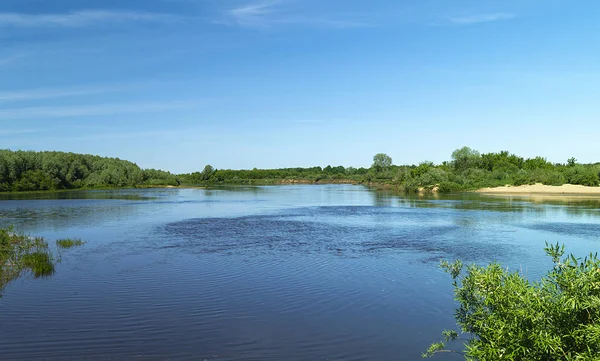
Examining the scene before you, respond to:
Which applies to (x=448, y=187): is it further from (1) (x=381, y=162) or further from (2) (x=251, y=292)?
(2) (x=251, y=292)

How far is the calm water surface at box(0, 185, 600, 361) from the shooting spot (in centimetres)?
1012

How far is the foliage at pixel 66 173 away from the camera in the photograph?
8681 cm

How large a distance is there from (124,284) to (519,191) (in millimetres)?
79527

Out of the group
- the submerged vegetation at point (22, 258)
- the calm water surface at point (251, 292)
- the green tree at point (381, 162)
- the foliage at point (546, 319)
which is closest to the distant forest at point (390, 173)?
the green tree at point (381, 162)

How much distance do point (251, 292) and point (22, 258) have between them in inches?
423

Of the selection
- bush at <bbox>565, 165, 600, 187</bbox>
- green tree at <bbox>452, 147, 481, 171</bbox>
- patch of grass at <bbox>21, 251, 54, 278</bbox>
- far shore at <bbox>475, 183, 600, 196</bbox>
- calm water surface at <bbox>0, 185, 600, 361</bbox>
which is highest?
green tree at <bbox>452, 147, 481, 171</bbox>

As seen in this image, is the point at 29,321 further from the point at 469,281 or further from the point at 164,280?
the point at 469,281

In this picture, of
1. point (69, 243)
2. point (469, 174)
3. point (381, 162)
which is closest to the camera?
point (69, 243)

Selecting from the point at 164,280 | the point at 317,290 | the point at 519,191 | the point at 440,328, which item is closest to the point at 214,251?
the point at 164,280

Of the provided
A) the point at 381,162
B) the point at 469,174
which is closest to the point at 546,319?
the point at 469,174

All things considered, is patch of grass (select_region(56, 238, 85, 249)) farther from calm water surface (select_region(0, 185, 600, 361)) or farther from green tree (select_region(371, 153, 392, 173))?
green tree (select_region(371, 153, 392, 173))

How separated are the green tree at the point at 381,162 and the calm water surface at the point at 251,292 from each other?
418ft

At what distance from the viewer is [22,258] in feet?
61.1

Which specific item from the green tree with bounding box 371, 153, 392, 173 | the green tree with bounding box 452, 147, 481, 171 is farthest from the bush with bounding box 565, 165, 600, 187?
the green tree with bounding box 371, 153, 392, 173
